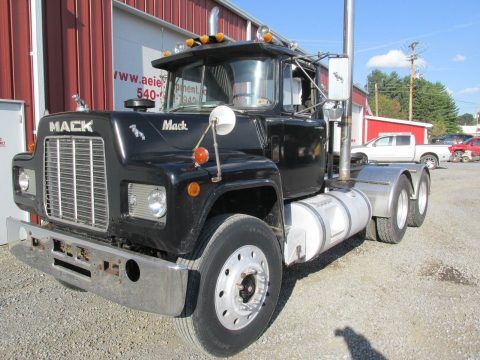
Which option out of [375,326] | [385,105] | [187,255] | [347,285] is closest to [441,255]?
[347,285]

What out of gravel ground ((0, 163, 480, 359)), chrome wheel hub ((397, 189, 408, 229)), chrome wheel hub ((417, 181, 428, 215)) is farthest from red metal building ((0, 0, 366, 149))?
chrome wheel hub ((417, 181, 428, 215))

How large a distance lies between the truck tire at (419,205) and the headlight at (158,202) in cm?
552

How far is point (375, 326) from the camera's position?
3619 millimetres

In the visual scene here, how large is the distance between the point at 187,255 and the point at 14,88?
4708 millimetres

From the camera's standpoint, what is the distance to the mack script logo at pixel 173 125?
3248mm

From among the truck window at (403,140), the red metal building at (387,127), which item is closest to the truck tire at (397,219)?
the truck window at (403,140)

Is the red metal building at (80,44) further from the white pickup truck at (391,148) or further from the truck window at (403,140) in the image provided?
the truck window at (403,140)

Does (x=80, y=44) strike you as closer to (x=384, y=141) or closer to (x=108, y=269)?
(x=108, y=269)

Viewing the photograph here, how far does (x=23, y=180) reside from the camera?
386 centimetres

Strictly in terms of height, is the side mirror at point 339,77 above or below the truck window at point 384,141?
→ above

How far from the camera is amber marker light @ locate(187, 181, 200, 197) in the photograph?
8.74ft

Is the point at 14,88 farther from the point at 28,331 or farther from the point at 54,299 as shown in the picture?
the point at 28,331

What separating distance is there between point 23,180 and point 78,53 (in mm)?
3947

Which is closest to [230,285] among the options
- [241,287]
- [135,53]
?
[241,287]
